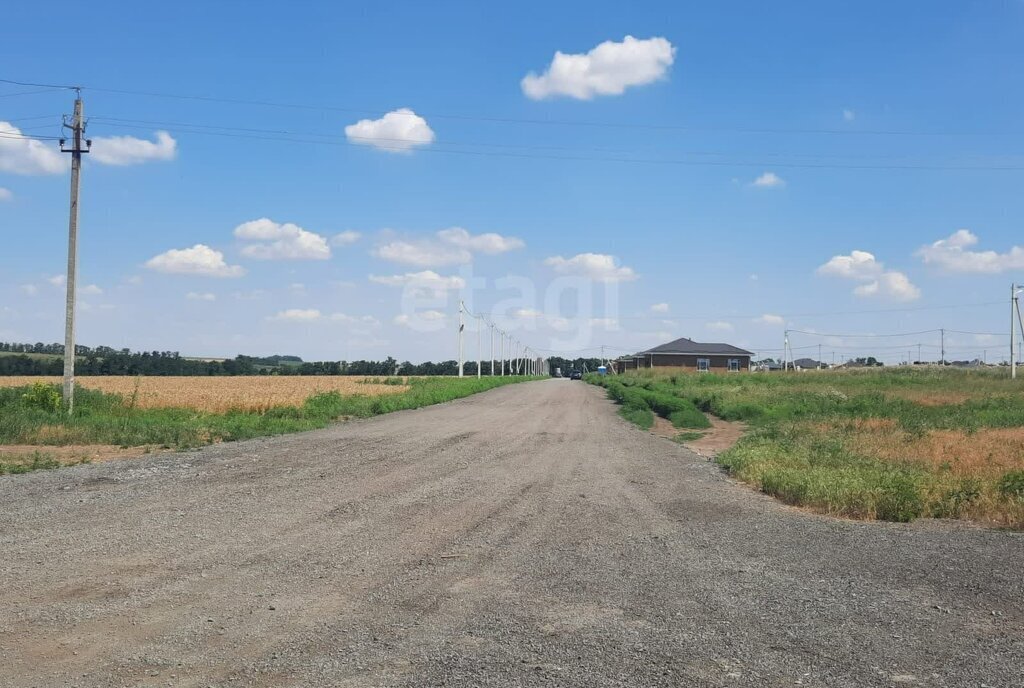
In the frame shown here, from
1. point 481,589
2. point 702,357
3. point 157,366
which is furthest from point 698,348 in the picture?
point 481,589

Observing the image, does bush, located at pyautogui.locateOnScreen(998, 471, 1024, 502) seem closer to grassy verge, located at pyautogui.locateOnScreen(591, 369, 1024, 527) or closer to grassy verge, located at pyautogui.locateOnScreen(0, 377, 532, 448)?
grassy verge, located at pyautogui.locateOnScreen(591, 369, 1024, 527)

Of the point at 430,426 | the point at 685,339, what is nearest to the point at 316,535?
the point at 430,426

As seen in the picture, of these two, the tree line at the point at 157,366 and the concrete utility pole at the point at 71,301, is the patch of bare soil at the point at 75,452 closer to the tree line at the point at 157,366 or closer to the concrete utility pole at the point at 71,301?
the concrete utility pole at the point at 71,301

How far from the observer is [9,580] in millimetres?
6504

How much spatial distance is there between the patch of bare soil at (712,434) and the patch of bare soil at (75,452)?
12447mm

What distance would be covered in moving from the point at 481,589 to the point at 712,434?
58.8 feet

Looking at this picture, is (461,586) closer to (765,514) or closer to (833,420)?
(765,514)

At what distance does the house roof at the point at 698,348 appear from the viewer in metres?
102

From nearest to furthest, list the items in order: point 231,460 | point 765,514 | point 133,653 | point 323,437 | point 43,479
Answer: point 133,653 → point 765,514 → point 43,479 → point 231,460 → point 323,437

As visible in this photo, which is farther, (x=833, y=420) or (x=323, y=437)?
(x=833, y=420)

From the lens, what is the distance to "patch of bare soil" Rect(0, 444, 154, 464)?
1480cm

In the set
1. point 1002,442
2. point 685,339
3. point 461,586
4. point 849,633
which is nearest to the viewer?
point 849,633

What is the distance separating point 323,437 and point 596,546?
13180 mm

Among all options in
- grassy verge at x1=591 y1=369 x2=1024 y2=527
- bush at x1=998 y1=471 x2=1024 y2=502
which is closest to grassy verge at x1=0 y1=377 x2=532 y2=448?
grassy verge at x1=591 y1=369 x2=1024 y2=527
